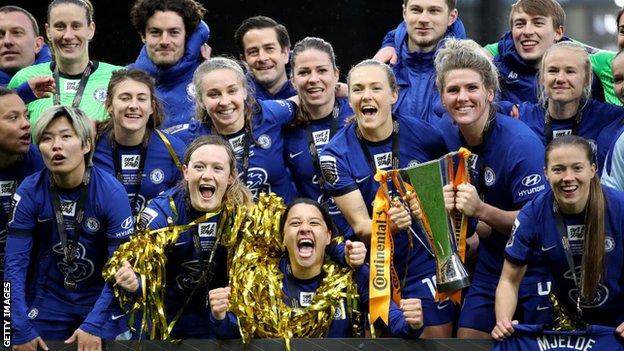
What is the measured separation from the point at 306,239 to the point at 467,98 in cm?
97

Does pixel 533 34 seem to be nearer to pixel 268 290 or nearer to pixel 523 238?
pixel 523 238

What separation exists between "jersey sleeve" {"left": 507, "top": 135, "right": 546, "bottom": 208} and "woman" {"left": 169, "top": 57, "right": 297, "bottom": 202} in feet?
3.83

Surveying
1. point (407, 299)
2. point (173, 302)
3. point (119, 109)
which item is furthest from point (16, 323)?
point (407, 299)

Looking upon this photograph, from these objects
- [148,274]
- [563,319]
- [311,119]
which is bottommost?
[563,319]

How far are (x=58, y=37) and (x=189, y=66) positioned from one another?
696 mm

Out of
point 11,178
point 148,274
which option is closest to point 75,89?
point 11,178

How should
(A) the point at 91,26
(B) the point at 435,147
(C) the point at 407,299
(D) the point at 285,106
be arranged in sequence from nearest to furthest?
(C) the point at 407,299
(B) the point at 435,147
(D) the point at 285,106
(A) the point at 91,26

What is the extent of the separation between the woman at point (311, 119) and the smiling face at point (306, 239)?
60 centimetres

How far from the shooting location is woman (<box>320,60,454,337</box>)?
6281 mm

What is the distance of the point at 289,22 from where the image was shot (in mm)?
9352

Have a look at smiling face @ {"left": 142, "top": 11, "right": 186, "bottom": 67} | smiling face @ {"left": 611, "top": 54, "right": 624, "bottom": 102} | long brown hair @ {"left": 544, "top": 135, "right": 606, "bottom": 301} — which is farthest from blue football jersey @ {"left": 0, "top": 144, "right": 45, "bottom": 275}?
smiling face @ {"left": 611, "top": 54, "right": 624, "bottom": 102}

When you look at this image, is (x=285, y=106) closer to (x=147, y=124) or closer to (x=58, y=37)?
(x=147, y=124)

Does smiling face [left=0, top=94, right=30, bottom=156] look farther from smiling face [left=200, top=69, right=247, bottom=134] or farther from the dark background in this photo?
the dark background

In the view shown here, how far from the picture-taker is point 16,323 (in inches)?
240
